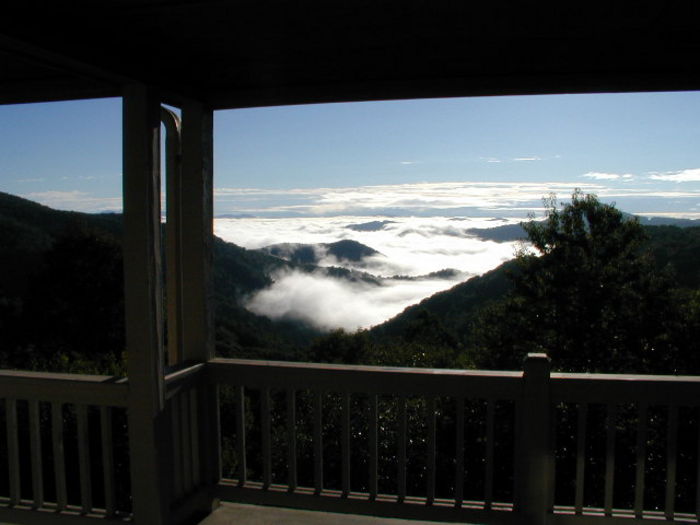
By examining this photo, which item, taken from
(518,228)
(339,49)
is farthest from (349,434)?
(518,228)

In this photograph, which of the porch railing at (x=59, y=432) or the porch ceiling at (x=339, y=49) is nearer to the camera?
the porch ceiling at (x=339, y=49)

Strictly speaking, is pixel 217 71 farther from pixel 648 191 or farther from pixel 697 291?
pixel 648 191

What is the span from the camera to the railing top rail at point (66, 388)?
2.31m

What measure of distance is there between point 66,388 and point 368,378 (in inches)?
51.3

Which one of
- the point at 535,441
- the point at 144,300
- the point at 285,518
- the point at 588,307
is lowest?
the point at 588,307

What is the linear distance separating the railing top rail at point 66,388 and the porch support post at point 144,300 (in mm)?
104

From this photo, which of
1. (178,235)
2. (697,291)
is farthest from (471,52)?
(697,291)

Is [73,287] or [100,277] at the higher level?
[100,277]

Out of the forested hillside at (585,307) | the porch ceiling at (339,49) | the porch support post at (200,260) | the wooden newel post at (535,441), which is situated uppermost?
the porch ceiling at (339,49)

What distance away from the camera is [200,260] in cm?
268

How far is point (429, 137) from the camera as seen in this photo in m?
21.5

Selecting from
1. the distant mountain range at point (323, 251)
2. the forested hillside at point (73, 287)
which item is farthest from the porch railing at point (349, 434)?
the distant mountain range at point (323, 251)

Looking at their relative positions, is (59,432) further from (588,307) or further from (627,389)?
(588,307)

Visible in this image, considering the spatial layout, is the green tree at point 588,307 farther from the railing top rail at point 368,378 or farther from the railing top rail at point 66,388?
the railing top rail at point 66,388
